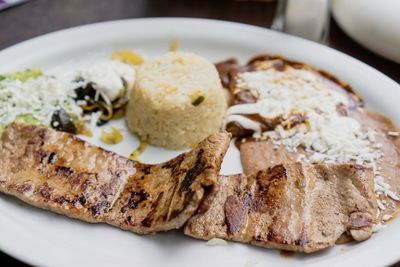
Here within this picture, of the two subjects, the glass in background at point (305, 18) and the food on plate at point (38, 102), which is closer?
the food on plate at point (38, 102)

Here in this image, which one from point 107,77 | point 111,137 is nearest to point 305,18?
point 107,77

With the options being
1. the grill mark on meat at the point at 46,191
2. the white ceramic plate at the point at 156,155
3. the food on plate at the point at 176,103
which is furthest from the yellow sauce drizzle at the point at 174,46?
the grill mark on meat at the point at 46,191

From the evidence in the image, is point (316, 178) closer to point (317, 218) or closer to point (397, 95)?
point (317, 218)

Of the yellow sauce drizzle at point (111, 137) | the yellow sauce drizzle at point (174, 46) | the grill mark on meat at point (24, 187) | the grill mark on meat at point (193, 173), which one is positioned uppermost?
the grill mark on meat at point (193, 173)

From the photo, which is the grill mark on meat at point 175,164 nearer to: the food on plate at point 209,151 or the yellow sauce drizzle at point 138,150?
the food on plate at point 209,151

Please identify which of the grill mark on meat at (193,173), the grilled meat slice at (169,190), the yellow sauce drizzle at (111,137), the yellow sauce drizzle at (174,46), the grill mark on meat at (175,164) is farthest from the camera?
the yellow sauce drizzle at (174,46)
